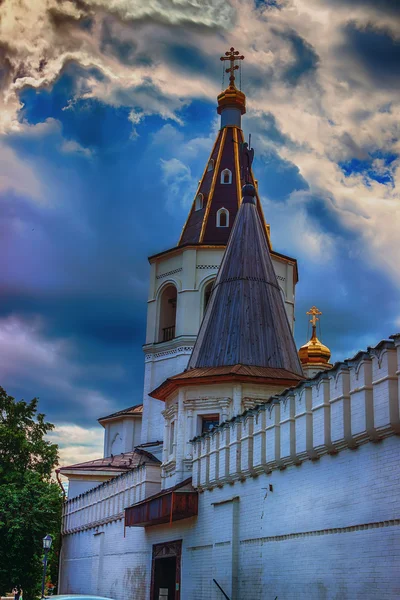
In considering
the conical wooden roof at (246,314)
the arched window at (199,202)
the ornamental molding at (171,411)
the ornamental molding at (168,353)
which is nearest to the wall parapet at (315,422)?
the ornamental molding at (171,411)

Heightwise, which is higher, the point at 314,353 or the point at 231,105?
the point at 231,105

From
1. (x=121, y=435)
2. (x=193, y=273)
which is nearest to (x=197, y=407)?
(x=193, y=273)

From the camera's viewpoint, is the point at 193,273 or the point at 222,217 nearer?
the point at 193,273

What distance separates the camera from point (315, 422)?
15.5 meters

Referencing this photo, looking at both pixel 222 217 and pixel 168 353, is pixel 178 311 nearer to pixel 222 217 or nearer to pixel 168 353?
pixel 168 353

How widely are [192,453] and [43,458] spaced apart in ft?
63.7

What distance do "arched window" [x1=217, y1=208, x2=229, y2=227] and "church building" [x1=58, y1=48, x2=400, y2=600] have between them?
55 millimetres

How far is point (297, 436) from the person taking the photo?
16.3 metres

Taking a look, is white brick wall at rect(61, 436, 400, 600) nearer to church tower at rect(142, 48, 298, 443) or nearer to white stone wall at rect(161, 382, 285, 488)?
white stone wall at rect(161, 382, 285, 488)

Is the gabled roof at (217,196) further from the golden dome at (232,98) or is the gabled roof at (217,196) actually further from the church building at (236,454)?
the golden dome at (232,98)

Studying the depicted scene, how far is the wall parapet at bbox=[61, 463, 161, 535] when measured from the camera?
26.9 metres

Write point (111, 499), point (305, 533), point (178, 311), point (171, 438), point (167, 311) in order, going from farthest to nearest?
point (167, 311), point (178, 311), point (111, 499), point (171, 438), point (305, 533)

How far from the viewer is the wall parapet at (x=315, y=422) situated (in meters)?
13.0

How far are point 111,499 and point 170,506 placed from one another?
929 cm
